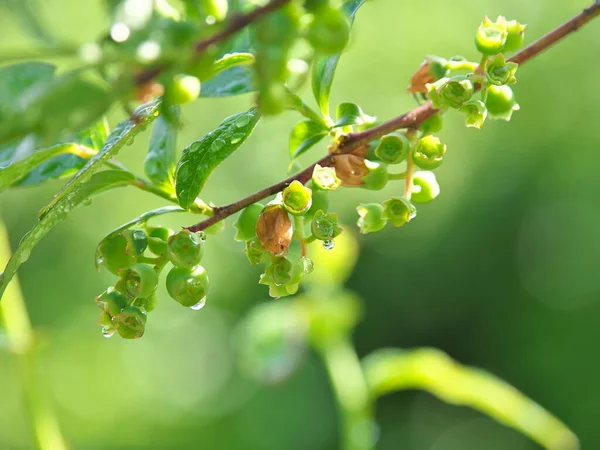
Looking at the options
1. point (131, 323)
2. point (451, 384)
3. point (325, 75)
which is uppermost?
point (325, 75)

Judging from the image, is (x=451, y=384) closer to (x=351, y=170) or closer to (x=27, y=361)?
(x=27, y=361)

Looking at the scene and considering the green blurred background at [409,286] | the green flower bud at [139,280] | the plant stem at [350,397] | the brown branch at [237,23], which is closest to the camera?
the brown branch at [237,23]

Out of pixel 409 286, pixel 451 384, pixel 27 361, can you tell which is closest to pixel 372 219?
pixel 27 361

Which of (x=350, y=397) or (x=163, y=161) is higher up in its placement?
(x=163, y=161)

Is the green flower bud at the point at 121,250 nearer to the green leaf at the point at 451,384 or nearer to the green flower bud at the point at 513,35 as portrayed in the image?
the green flower bud at the point at 513,35

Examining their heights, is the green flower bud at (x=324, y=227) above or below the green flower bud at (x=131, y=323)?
above

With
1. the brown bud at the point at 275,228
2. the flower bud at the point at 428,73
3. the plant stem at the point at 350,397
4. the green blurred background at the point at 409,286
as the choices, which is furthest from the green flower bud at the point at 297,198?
the green blurred background at the point at 409,286

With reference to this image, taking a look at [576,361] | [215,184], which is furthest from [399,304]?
[215,184]

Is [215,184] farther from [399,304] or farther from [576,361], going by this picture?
[576,361]
